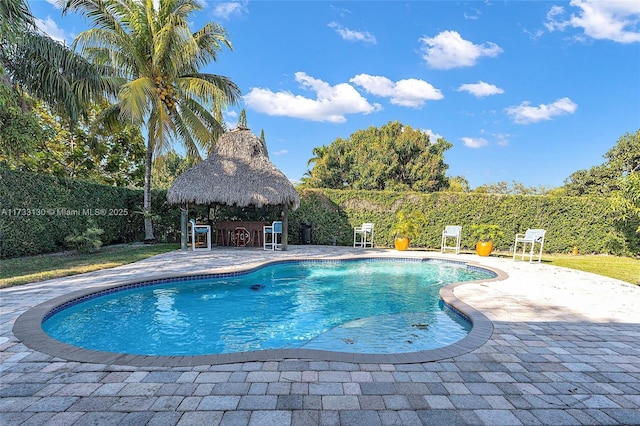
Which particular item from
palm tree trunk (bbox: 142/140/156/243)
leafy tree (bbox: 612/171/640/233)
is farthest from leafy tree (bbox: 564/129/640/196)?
palm tree trunk (bbox: 142/140/156/243)

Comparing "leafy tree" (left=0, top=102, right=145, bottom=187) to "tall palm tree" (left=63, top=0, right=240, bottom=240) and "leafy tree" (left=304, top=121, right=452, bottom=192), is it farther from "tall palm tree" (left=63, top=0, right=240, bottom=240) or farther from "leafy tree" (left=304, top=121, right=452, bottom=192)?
"leafy tree" (left=304, top=121, right=452, bottom=192)

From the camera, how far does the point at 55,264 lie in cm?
700

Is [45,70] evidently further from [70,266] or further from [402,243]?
[402,243]

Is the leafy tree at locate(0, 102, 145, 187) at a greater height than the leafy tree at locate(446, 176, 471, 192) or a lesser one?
lesser

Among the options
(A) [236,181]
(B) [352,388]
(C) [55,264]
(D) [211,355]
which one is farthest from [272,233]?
(B) [352,388]

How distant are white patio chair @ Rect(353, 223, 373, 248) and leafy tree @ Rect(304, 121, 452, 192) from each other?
352 inches

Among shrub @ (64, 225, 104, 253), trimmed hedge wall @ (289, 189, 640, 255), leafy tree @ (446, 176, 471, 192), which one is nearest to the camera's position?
shrub @ (64, 225, 104, 253)

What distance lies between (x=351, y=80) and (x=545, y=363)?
67.3 ft

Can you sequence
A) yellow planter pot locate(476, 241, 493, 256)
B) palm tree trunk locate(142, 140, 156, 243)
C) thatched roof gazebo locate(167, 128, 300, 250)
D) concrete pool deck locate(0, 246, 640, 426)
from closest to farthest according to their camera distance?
concrete pool deck locate(0, 246, 640, 426), thatched roof gazebo locate(167, 128, 300, 250), yellow planter pot locate(476, 241, 493, 256), palm tree trunk locate(142, 140, 156, 243)

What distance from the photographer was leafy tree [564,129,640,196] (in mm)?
16781

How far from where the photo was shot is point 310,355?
272cm

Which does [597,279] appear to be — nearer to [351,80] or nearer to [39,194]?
[39,194]

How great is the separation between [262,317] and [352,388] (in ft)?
9.66

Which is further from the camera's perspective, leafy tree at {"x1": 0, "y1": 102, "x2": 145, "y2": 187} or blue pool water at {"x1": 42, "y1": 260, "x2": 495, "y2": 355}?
leafy tree at {"x1": 0, "y1": 102, "x2": 145, "y2": 187}
